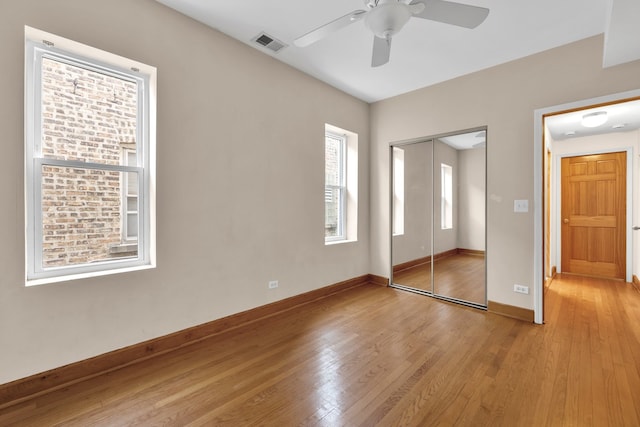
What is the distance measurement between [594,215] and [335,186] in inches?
180

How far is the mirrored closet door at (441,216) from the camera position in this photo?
367 centimetres

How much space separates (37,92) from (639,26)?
444 centimetres

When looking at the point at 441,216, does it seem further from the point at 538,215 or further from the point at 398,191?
the point at 538,215

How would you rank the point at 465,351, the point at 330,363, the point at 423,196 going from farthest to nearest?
the point at 423,196, the point at 465,351, the point at 330,363

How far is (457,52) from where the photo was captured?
3.09m

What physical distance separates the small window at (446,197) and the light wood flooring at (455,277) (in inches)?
18.9

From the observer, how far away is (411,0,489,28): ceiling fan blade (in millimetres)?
1679

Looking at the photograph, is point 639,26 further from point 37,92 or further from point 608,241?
point 37,92

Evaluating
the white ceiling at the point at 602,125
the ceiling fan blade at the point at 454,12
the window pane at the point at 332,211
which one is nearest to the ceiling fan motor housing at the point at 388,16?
the ceiling fan blade at the point at 454,12

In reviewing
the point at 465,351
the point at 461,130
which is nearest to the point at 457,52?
the point at 461,130

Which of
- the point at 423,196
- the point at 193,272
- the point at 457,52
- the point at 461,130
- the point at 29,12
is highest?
the point at 457,52

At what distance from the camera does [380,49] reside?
2.24m

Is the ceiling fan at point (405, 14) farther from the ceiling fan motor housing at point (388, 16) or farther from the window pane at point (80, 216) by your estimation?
the window pane at point (80, 216)

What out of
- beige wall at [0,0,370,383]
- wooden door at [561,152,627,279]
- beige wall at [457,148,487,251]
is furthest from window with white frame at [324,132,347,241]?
wooden door at [561,152,627,279]
